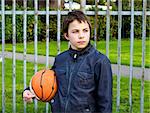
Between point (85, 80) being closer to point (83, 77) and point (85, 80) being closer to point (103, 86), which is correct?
point (83, 77)

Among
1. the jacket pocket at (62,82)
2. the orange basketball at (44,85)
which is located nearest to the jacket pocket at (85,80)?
the jacket pocket at (62,82)

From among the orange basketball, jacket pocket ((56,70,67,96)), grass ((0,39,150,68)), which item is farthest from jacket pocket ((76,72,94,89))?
grass ((0,39,150,68))

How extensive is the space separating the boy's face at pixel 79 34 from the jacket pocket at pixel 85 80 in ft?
0.77

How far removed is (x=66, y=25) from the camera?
12.6 ft

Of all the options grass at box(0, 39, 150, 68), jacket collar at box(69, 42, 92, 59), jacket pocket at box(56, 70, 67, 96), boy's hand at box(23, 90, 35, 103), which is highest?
jacket collar at box(69, 42, 92, 59)

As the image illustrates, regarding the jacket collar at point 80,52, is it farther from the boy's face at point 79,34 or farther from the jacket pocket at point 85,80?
the jacket pocket at point 85,80

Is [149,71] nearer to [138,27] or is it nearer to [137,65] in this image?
[137,65]

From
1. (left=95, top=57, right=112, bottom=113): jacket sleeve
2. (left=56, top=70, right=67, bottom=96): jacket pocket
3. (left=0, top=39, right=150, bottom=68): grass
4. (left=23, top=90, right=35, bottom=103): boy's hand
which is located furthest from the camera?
(left=0, top=39, right=150, bottom=68): grass

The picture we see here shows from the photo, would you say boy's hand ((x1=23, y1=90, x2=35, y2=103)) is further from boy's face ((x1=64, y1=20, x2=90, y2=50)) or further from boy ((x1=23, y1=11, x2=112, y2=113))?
boy's face ((x1=64, y1=20, x2=90, y2=50))

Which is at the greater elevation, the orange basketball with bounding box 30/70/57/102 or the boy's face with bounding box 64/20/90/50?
the boy's face with bounding box 64/20/90/50

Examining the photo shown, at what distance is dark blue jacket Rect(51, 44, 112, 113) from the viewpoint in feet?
12.1

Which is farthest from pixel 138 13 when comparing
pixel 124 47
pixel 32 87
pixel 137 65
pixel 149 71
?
pixel 124 47

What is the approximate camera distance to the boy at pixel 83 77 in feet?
12.1

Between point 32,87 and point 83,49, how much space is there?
72 cm
